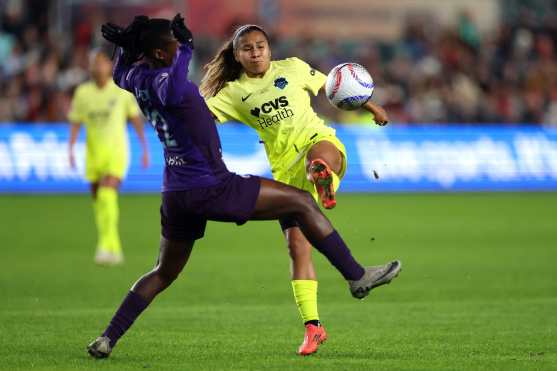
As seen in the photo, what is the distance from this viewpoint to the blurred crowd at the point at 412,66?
2684cm

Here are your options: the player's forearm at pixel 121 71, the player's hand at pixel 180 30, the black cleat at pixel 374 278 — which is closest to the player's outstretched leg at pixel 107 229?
the player's forearm at pixel 121 71

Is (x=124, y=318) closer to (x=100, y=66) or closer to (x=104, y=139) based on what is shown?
(x=104, y=139)

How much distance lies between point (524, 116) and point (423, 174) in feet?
12.8

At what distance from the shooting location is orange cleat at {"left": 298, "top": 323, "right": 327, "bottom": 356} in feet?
29.0

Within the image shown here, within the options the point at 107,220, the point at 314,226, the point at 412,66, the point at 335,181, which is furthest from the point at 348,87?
the point at 412,66

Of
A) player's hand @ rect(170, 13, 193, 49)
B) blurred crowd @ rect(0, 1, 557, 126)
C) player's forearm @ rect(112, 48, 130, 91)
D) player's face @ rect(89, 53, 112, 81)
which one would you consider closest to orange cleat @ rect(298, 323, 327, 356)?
player's forearm @ rect(112, 48, 130, 91)

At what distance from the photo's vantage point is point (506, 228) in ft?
64.6

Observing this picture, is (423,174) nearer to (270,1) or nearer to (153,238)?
(270,1)

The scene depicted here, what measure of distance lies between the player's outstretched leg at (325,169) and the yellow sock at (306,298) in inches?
29.6

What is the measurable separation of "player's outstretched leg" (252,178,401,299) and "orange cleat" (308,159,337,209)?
18 cm

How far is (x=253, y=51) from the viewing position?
9148 millimetres

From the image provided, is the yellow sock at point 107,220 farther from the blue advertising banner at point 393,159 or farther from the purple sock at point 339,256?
the blue advertising banner at point 393,159

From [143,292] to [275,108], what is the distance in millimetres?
1657

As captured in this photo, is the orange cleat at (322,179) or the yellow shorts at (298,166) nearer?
the orange cleat at (322,179)
